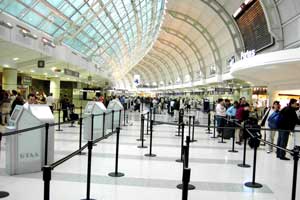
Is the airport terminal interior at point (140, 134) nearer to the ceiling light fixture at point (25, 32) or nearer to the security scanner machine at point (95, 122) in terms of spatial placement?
the security scanner machine at point (95, 122)

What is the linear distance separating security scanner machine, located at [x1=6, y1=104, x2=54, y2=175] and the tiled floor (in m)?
0.28

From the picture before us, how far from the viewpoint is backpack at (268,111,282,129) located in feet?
34.7

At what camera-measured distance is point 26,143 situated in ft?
24.1

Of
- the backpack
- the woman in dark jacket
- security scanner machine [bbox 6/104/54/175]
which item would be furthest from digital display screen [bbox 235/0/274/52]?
security scanner machine [bbox 6/104/54/175]

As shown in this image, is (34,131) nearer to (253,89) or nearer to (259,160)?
(259,160)

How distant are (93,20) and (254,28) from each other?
14.6 metres

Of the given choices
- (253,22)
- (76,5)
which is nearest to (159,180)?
(76,5)

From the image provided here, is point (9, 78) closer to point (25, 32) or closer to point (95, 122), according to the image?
point (25, 32)

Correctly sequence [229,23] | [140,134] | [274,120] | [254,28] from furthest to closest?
[229,23]
[254,28]
[140,134]
[274,120]

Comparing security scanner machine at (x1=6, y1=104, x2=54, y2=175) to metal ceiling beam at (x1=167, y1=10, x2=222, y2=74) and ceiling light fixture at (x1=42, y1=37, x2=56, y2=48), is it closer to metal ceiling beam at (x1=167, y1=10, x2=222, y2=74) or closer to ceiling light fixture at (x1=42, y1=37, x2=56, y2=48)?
ceiling light fixture at (x1=42, y1=37, x2=56, y2=48)

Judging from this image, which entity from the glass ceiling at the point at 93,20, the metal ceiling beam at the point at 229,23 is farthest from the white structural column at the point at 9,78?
the metal ceiling beam at the point at 229,23

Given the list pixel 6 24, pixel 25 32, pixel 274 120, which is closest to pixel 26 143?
pixel 274 120

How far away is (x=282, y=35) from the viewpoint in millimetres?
24922

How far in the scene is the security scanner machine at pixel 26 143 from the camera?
718 centimetres
